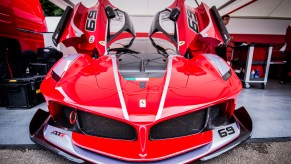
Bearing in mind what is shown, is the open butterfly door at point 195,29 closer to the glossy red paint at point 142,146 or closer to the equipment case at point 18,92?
the glossy red paint at point 142,146

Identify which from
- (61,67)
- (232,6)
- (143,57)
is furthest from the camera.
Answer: (232,6)

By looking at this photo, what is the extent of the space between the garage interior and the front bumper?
281mm

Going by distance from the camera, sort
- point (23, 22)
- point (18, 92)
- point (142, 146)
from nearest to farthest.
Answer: point (142, 146)
point (18, 92)
point (23, 22)

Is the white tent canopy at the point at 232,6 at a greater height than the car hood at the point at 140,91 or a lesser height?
greater

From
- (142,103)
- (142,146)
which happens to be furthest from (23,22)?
(142,146)

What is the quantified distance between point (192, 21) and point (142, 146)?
A: 58.8 inches

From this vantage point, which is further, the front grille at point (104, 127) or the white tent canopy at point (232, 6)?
the white tent canopy at point (232, 6)

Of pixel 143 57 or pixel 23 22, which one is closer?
pixel 143 57

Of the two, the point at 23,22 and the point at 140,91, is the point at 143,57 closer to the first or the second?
the point at 140,91

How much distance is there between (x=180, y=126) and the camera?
3.38ft

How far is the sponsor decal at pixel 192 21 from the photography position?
1.91 meters

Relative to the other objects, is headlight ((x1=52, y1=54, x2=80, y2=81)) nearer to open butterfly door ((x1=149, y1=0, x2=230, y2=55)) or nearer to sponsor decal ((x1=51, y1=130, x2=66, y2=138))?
sponsor decal ((x1=51, y1=130, x2=66, y2=138))

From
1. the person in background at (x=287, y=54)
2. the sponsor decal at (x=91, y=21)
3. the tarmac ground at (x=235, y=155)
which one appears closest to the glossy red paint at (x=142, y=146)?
the tarmac ground at (x=235, y=155)

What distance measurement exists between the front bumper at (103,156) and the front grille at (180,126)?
0.32 feet
